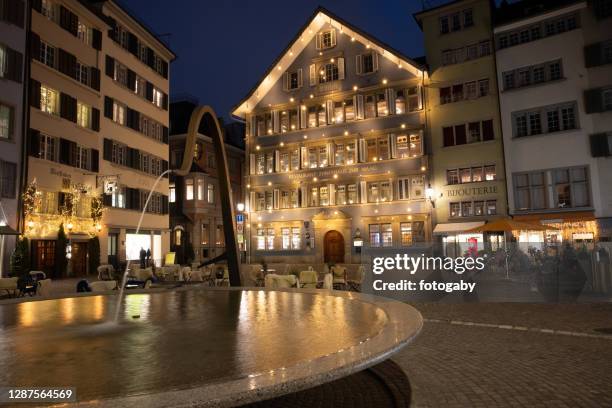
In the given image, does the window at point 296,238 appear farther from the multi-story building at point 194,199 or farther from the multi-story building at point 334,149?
the multi-story building at point 194,199

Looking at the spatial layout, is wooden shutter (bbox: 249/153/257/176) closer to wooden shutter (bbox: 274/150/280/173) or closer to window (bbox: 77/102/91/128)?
wooden shutter (bbox: 274/150/280/173)

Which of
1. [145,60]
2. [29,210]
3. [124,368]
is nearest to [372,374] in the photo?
[124,368]

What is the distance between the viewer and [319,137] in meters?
37.0

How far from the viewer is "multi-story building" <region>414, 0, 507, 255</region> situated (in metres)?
30.7

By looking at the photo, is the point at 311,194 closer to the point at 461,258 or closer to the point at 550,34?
the point at 550,34

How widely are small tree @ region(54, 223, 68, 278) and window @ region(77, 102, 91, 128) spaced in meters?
7.35

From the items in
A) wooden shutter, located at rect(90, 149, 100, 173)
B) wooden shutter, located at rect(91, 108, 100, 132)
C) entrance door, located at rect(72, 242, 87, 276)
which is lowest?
entrance door, located at rect(72, 242, 87, 276)

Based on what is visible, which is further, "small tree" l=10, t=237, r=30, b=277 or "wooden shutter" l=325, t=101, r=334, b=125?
"wooden shutter" l=325, t=101, r=334, b=125

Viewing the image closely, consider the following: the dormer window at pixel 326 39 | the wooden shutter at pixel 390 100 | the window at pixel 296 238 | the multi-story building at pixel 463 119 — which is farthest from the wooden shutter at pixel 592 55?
the window at pixel 296 238

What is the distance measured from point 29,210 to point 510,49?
30.7 m

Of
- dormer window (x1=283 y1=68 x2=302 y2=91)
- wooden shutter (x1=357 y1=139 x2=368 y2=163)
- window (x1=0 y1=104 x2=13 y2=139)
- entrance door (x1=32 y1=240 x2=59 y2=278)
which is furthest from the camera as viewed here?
dormer window (x1=283 y1=68 x2=302 y2=91)

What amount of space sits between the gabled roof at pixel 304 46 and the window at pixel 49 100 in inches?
564

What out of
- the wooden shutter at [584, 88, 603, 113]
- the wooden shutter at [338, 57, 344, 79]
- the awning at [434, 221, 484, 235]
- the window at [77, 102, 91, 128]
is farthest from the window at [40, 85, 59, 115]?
the wooden shutter at [584, 88, 603, 113]

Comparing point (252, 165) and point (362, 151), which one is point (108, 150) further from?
point (362, 151)
